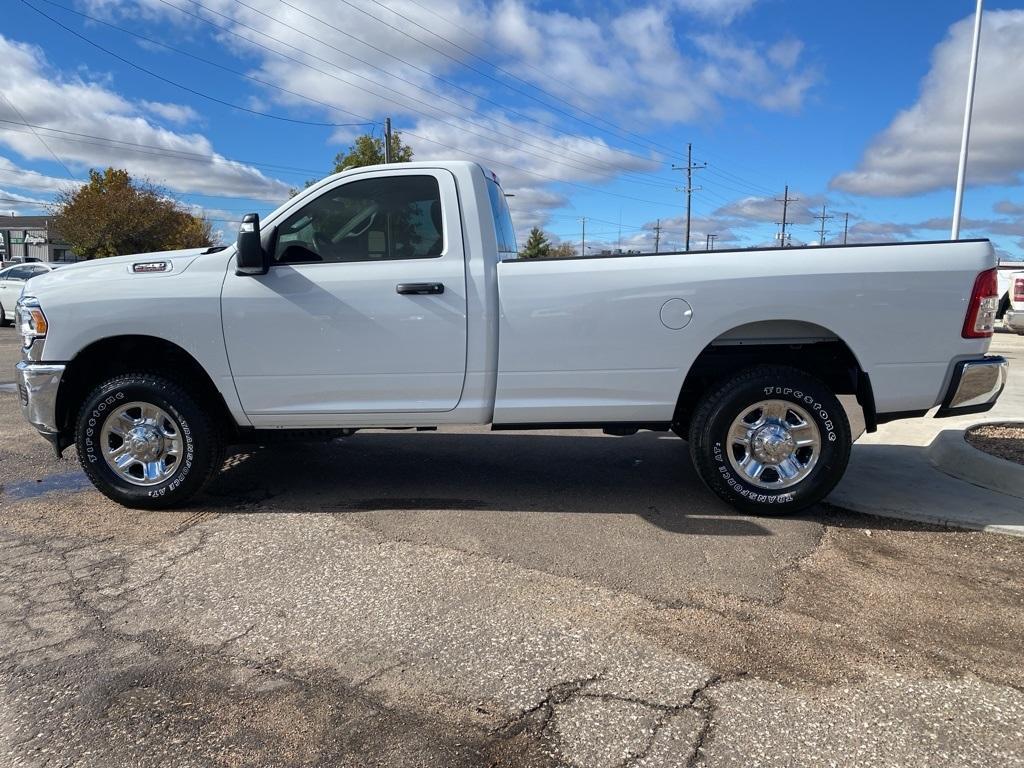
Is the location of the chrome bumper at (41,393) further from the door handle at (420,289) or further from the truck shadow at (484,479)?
the door handle at (420,289)

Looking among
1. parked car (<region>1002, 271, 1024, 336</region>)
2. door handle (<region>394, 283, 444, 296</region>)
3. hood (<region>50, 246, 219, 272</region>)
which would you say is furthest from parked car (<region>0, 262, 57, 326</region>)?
parked car (<region>1002, 271, 1024, 336</region>)

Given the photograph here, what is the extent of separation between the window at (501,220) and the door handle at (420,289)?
575 mm

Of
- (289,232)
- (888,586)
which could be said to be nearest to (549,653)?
(888,586)

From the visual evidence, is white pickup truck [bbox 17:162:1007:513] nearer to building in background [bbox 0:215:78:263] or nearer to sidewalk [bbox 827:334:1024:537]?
sidewalk [bbox 827:334:1024:537]

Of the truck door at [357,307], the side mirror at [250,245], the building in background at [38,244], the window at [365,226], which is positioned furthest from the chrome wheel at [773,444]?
the building in background at [38,244]

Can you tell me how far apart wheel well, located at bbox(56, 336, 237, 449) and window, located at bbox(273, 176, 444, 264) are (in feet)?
3.25

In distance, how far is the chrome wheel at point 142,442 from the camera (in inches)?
179

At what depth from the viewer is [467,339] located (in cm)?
437

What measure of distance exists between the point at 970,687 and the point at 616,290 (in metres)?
2.54

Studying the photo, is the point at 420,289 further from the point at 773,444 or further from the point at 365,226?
the point at 773,444

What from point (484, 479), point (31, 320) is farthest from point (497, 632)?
point (31, 320)

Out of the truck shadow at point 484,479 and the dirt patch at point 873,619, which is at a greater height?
the truck shadow at point 484,479

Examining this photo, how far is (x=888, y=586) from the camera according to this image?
3539mm

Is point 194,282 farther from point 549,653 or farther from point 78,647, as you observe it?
point 549,653
